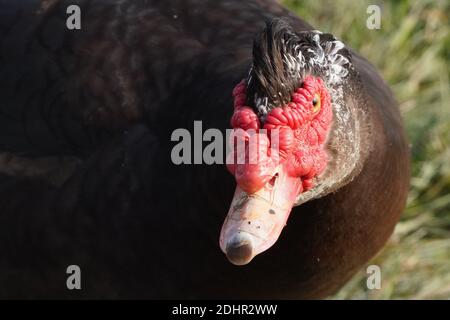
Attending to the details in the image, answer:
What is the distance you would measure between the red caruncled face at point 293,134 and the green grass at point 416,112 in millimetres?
1696

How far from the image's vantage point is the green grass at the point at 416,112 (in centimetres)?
562

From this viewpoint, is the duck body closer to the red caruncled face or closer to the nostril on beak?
the red caruncled face

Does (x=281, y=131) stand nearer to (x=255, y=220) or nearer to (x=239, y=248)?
(x=255, y=220)

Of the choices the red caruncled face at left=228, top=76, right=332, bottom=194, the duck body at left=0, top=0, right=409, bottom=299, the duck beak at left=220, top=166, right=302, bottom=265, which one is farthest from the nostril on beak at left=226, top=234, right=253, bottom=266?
the duck body at left=0, top=0, right=409, bottom=299

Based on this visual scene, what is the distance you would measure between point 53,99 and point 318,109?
1.48 metres

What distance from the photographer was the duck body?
437 centimetres

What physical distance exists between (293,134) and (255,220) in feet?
1.14

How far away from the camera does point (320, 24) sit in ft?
22.1

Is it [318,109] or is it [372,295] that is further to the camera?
[372,295]

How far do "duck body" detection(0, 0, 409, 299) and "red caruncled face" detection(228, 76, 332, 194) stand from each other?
31cm
